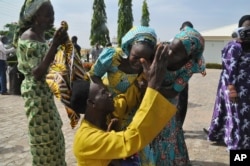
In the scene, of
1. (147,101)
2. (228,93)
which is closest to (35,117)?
(147,101)

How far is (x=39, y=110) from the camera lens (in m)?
2.78

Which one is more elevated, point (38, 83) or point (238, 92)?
point (38, 83)

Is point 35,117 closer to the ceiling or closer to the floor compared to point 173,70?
closer to the floor

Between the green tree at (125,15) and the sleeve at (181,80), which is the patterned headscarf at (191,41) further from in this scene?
the green tree at (125,15)

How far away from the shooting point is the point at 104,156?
1667mm

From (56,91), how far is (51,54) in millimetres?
278

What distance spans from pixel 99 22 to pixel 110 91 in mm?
43486

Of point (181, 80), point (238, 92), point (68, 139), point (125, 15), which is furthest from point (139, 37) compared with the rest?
point (125, 15)

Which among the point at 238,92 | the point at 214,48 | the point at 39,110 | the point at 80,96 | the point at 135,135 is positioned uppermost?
the point at 80,96

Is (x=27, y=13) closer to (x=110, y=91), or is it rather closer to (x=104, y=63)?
(x=104, y=63)

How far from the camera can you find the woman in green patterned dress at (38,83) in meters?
2.69

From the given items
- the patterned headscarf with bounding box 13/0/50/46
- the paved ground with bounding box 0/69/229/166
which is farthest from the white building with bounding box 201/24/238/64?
the patterned headscarf with bounding box 13/0/50/46

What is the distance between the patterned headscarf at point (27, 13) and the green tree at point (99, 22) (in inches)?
1595

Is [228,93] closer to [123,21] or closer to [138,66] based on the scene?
[138,66]
